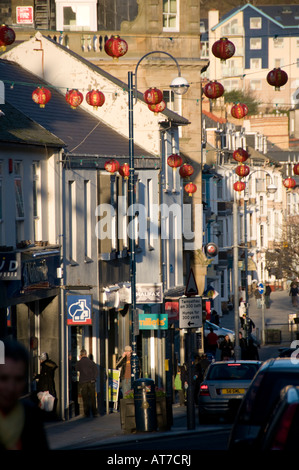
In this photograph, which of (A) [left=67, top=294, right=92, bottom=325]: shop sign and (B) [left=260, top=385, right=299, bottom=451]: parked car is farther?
(A) [left=67, top=294, right=92, bottom=325]: shop sign

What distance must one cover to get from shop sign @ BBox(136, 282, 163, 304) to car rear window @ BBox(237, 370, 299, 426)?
1818 centimetres

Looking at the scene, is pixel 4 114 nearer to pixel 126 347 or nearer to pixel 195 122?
pixel 126 347

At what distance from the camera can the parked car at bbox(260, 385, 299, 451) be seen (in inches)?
306

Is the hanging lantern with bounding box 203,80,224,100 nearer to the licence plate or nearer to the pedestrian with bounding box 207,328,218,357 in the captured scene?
the licence plate

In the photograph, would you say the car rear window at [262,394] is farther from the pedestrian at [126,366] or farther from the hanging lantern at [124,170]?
the pedestrian at [126,366]

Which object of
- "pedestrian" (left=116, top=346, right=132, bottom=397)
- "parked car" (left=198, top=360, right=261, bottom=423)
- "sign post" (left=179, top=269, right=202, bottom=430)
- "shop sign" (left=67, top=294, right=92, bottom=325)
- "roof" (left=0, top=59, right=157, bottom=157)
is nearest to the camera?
"sign post" (left=179, top=269, right=202, bottom=430)

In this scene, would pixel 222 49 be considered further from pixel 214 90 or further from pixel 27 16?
pixel 27 16

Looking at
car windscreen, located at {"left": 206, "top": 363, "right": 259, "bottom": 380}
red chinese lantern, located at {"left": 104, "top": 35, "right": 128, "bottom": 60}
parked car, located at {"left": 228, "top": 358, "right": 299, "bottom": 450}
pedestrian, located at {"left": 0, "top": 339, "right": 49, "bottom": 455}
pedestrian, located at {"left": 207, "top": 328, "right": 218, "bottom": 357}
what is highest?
red chinese lantern, located at {"left": 104, "top": 35, "right": 128, "bottom": 60}

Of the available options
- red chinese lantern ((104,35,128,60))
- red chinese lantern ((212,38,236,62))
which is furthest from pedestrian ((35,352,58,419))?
red chinese lantern ((212,38,236,62))

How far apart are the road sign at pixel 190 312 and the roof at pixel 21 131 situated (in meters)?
4.93

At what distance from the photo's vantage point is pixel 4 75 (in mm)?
28266

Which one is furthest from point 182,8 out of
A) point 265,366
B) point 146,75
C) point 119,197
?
point 265,366

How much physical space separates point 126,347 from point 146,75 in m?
15.6

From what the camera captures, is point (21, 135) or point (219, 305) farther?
point (219, 305)
